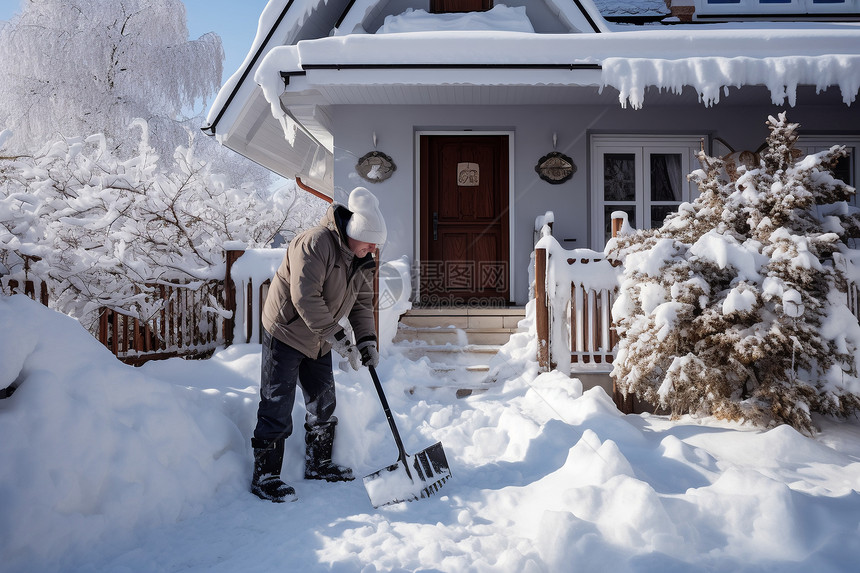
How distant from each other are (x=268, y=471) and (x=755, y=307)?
3599 millimetres

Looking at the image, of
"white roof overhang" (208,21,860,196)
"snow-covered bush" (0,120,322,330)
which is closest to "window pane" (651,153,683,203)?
"white roof overhang" (208,21,860,196)

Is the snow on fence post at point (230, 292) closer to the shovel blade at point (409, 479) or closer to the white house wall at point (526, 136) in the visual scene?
the white house wall at point (526, 136)

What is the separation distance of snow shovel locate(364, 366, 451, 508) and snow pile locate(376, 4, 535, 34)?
261 inches

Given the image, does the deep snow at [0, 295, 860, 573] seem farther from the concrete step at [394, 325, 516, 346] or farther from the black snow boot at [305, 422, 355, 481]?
the concrete step at [394, 325, 516, 346]

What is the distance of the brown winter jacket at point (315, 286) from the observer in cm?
320

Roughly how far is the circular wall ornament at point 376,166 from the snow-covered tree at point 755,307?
14.4 feet

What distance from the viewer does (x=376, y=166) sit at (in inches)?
314

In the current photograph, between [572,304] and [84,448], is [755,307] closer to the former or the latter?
[572,304]

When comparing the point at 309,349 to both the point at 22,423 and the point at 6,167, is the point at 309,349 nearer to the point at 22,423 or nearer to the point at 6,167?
the point at 22,423

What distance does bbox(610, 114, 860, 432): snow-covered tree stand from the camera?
3.94 m

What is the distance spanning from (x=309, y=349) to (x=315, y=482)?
87 centimetres

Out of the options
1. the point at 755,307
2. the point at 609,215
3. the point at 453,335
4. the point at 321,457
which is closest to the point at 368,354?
the point at 321,457

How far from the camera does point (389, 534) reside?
2625 mm

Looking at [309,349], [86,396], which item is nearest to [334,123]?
[309,349]
